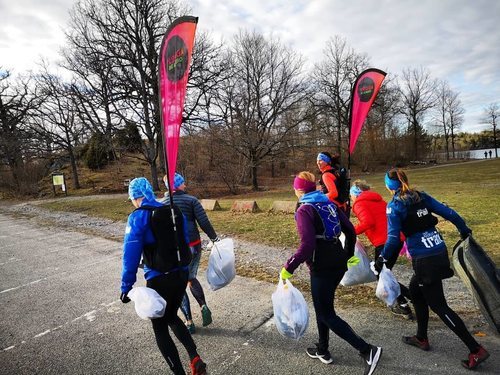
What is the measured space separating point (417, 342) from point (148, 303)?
252cm

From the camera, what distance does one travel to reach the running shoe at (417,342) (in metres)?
3.34

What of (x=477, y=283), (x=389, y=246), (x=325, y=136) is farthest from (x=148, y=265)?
(x=325, y=136)

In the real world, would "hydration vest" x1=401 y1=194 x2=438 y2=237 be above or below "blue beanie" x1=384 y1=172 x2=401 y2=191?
below

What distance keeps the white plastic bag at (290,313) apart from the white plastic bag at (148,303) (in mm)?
1009

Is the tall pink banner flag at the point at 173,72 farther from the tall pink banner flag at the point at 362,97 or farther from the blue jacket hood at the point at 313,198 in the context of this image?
the tall pink banner flag at the point at 362,97

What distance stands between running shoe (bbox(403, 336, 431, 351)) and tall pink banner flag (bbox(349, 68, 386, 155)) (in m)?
4.09

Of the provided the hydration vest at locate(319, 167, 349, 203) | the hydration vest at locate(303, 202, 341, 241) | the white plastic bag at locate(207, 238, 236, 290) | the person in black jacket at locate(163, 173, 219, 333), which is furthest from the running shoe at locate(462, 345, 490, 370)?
the person in black jacket at locate(163, 173, 219, 333)

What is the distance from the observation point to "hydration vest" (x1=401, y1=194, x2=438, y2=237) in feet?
10.6

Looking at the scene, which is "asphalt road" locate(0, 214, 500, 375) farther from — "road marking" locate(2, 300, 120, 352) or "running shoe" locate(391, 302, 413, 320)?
"running shoe" locate(391, 302, 413, 320)

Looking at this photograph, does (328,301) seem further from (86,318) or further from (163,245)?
(86,318)

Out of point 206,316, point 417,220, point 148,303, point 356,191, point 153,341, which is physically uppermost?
point 356,191

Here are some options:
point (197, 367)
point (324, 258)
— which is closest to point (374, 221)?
point (324, 258)

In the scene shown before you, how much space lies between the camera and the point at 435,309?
10.4ft

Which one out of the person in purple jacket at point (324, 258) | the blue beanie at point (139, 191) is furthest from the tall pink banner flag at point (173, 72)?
the person in purple jacket at point (324, 258)
